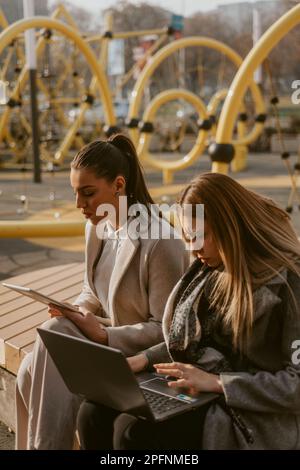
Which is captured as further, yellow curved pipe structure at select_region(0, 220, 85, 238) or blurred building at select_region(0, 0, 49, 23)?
blurred building at select_region(0, 0, 49, 23)

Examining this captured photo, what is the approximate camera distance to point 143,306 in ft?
8.36

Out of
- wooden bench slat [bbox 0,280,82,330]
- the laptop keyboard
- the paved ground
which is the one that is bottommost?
the paved ground

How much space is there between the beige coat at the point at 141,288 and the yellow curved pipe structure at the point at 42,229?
3.22m

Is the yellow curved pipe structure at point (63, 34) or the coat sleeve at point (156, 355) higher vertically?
the yellow curved pipe structure at point (63, 34)

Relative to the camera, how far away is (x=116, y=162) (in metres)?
2.59

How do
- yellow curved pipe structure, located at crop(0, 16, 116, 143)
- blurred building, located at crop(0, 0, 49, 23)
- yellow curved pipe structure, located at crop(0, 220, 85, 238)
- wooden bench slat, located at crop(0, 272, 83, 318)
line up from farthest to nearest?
blurred building, located at crop(0, 0, 49, 23) < yellow curved pipe structure, located at crop(0, 16, 116, 143) < yellow curved pipe structure, located at crop(0, 220, 85, 238) < wooden bench slat, located at crop(0, 272, 83, 318)

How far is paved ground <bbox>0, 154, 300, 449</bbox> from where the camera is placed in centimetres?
631

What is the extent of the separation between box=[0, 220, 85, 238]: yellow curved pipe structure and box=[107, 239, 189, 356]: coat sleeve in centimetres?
332

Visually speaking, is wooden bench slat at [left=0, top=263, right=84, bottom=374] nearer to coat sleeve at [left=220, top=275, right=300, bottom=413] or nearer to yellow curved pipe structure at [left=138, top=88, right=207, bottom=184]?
coat sleeve at [left=220, top=275, right=300, bottom=413]

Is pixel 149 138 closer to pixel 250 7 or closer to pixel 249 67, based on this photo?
pixel 250 7

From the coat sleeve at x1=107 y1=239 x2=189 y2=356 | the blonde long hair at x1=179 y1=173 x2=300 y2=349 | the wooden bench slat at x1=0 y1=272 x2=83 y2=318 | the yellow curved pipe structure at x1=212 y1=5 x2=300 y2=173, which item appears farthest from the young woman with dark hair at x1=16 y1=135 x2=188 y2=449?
the yellow curved pipe structure at x1=212 y1=5 x2=300 y2=173

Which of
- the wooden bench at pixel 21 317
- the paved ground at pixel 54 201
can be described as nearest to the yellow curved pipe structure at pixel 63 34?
the paved ground at pixel 54 201

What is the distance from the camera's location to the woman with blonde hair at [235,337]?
194cm

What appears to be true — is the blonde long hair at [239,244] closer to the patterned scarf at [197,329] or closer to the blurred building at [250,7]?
the patterned scarf at [197,329]
